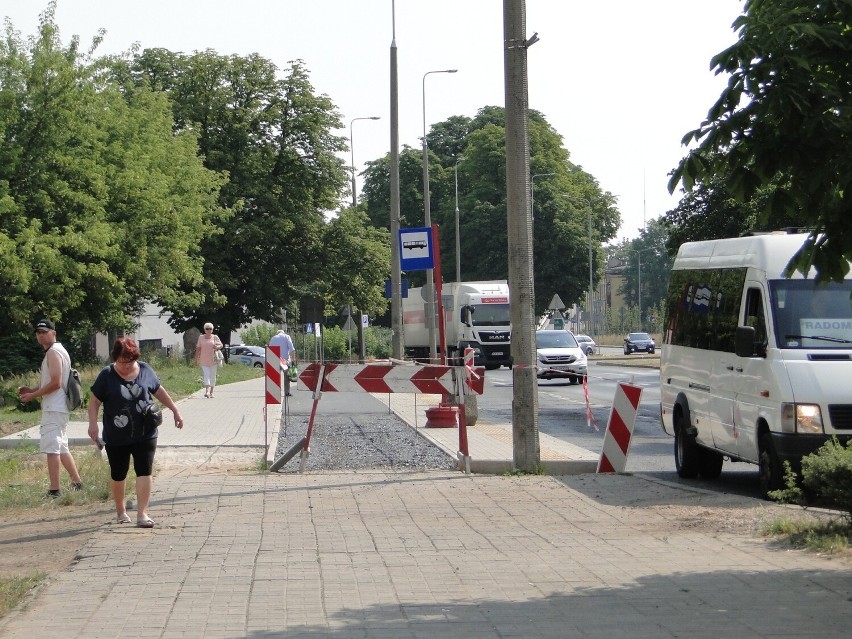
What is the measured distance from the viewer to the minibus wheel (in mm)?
14750

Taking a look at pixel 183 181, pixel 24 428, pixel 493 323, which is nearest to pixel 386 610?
pixel 24 428

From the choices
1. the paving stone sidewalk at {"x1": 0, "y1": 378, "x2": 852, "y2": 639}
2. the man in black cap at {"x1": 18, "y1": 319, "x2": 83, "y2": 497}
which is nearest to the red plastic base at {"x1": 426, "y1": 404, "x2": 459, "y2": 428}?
the paving stone sidewalk at {"x1": 0, "y1": 378, "x2": 852, "y2": 639}

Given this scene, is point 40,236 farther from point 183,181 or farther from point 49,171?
point 183,181

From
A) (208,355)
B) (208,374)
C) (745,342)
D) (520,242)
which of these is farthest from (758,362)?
(208,374)

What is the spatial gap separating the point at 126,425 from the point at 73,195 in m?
21.6

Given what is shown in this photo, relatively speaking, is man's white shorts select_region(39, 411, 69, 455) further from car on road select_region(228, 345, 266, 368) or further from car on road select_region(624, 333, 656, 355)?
car on road select_region(624, 333, 656, 355)

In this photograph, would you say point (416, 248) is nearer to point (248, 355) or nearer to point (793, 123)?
point (793, 123)

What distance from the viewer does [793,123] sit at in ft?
24.3

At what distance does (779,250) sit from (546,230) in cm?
6034

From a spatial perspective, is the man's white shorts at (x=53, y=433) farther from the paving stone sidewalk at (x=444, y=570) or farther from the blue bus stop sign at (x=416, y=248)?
the blue bus stop sign at (x=416, y=248)

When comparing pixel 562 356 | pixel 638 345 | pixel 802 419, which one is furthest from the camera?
pixel 638 345

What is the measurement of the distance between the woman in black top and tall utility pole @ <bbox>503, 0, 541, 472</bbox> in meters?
4.76

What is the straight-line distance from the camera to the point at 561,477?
45.2 feet

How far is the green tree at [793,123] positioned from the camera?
24.2ft
